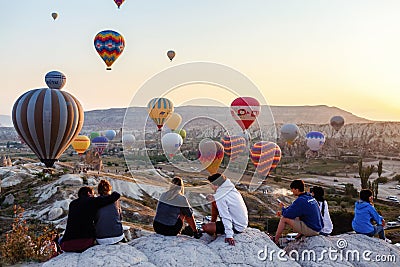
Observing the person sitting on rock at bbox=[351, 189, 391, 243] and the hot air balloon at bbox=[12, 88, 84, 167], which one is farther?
the hot air balloon at bbox=[12, 88, 84, 167]

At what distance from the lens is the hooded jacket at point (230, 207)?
5590 mm

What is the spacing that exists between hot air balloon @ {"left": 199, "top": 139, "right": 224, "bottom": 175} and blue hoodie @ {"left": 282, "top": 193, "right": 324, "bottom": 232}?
14.7 metres

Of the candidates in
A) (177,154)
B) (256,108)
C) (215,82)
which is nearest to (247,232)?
(215,82)

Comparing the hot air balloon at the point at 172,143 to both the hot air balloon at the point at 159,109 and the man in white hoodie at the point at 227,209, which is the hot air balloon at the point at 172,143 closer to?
the hot air balloon at the point at 159,109

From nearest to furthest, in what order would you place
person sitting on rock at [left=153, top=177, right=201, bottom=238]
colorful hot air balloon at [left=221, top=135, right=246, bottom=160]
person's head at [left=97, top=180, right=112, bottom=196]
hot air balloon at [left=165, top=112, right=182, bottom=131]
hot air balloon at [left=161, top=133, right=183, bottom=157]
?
person's head at [left=97, top=180, right=112, bottom=196] < person sitting on rock at [left=153, top=177, right=201, bottom=238] < colorful hot air balloon at [left=221, top=135, right=246, bottom=160] < hot air balloon at [left=161, top=133, right=183, bottom=157] < hot air balloon at [left=165, top=112, right=182, bottom=131]

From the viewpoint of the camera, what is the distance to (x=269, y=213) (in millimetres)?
32062

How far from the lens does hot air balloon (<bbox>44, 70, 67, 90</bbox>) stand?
25562 millimetres

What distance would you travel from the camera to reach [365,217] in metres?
6.75

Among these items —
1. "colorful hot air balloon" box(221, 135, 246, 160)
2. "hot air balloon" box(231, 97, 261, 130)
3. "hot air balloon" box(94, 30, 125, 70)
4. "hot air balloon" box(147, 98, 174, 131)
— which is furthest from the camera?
"hot air balloon" box(147, 98, 174, 131)

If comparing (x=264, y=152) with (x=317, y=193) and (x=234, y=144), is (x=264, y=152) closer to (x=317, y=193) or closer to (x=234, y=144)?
(x=234, y=144)

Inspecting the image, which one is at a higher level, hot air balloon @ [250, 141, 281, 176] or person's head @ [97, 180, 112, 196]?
person's head @ [97, 180, 112, 196]

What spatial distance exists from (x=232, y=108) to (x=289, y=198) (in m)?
10.7

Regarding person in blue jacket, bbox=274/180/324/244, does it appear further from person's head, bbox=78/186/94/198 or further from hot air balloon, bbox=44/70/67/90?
hot air balloon, bbox=44/70/67/90

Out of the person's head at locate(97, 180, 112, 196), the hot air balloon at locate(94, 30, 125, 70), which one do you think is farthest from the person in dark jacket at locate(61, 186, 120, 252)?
the hot air balloon at locate(94, 30, 125, 70)
